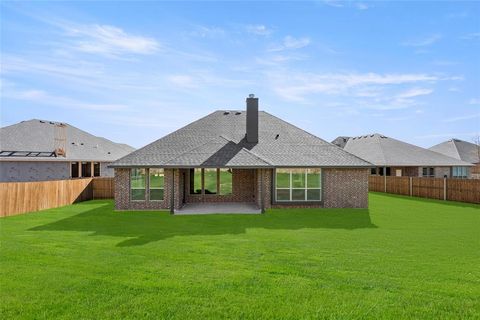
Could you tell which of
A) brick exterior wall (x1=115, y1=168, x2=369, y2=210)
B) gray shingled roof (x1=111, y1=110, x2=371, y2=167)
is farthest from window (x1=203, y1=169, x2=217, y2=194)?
gray shingled roof (x1=111, y1=110, x2=371, y2=167)

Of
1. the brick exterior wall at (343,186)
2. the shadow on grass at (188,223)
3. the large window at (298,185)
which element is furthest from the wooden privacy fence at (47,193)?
the brick exterior wall at (343,186)

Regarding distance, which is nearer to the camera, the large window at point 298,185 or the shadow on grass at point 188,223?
the shadow on grass at point 188,223

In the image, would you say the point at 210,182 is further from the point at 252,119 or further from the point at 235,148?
the point at 252,119

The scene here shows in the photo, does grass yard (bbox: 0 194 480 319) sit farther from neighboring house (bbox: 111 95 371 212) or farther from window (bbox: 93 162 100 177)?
window (bbox: 93 162 100 177)

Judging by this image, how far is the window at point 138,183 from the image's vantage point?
63.1 feet

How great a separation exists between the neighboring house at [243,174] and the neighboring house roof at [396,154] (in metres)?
17.9

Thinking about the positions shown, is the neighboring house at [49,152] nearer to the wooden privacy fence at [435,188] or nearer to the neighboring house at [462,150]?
the wooden privacy fence at [435,188]

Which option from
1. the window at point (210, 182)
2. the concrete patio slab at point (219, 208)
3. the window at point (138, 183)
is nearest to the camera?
the concrete patio slab at point (219, 208)

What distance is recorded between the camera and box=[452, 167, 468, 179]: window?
127 ft

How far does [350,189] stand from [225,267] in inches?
534

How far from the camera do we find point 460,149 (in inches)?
2127

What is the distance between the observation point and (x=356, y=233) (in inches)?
483

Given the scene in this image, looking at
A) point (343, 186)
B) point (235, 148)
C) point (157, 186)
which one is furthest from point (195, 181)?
point (343, 186)

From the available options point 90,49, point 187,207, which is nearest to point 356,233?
point 187,207
